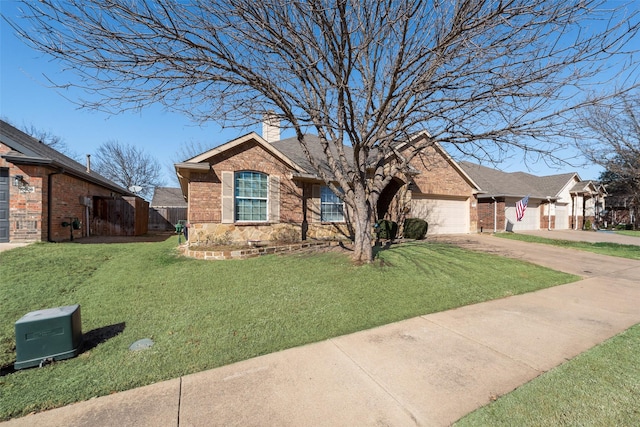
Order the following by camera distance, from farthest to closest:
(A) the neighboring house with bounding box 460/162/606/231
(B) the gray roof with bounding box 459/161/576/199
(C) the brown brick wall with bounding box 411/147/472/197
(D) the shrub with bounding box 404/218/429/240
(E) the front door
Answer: (B) the gray roof with bounding box 459/161/576/199, (A) the neighboring house with bounding box 460/162/606/231, (C) the brown brick wall with bounding box 411/147/472/197, (D) the shrub with bounding box 404/218/429/240, (E) the front door

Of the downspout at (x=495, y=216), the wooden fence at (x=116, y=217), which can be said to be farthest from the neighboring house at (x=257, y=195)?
the downspout at (x=495, y=216)

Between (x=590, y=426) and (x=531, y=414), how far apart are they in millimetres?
382

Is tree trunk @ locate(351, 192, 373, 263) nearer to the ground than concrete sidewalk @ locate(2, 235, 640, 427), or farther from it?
farther from it

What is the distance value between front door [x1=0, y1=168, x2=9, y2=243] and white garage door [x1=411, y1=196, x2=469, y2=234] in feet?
55.0

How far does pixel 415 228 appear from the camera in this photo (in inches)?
521

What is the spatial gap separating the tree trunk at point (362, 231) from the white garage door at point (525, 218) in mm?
16305

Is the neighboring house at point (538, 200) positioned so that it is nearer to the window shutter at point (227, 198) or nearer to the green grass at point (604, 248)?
the green grass at point (604, 248)

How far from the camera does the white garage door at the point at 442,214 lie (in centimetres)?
1507

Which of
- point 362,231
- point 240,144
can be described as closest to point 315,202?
point 240,144

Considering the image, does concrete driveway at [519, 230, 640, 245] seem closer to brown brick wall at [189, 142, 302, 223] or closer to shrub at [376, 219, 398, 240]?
shrub at [376, 219, 398, 240]

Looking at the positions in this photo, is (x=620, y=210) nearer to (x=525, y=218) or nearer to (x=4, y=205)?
(x=525, y=218)

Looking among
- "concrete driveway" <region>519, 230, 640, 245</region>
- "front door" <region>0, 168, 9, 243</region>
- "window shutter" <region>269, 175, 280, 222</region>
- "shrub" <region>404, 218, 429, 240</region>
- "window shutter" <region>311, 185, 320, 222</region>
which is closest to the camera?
"front door" <region>0, 168, 9, 243</region>

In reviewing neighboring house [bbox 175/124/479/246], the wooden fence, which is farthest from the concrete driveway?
the wooden fence

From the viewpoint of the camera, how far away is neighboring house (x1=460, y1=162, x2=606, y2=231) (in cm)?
1870
